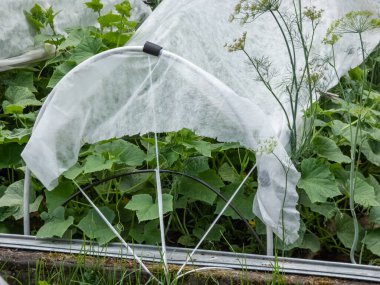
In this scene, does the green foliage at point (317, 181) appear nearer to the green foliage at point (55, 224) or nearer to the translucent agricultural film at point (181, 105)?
the translucent agricultural film at point (181, 105)

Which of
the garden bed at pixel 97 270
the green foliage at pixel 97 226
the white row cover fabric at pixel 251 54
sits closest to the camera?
the garden bed at pixel 97 270

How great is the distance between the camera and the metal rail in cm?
262

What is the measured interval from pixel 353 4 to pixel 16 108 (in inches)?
62.7

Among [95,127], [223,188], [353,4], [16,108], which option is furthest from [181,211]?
[353,4]

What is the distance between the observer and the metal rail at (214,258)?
2615 millimetres

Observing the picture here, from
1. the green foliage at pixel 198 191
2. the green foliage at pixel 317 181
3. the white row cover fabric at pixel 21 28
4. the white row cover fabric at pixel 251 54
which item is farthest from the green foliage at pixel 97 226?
the white row cover fabric at pixel 21 28

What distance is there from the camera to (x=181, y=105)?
112 inches

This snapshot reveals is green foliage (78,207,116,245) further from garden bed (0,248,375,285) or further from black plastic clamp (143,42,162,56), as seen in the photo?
black plastic clamp (143,42,162,56)

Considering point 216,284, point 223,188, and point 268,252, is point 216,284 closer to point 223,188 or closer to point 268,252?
point 268,252

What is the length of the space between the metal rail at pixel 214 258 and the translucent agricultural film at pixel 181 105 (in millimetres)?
124

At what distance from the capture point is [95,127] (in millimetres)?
2906

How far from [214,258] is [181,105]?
20.5 inches

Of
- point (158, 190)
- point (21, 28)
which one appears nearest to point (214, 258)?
point (158, 190)

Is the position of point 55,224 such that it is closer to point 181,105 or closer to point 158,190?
point 158,190
